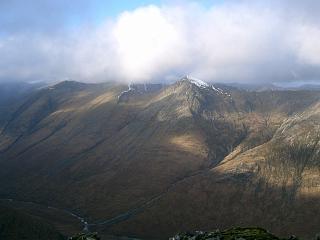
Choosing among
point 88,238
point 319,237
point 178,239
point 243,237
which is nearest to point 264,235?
point 243,237

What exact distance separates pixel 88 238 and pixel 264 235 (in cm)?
4698

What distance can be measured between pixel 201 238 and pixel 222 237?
7131 mm

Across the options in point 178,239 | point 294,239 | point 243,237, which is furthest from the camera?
point 178,239

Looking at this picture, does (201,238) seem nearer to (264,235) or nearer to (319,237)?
(264,235)

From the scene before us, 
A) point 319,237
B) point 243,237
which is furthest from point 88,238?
point 319,237

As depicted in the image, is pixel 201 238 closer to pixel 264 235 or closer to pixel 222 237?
pixel 222 237

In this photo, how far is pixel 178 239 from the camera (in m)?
133

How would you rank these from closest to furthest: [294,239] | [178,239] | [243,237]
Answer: [243,237] → [294,239] → [178,239]

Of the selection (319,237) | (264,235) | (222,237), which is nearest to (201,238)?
(222,237)

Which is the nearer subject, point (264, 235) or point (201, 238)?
point (264, 235)

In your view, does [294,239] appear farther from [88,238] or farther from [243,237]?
[88,238]

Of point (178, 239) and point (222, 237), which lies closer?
point (222, 237)

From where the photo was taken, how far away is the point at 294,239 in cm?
12231

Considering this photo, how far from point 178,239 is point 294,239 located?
89.8 feet
